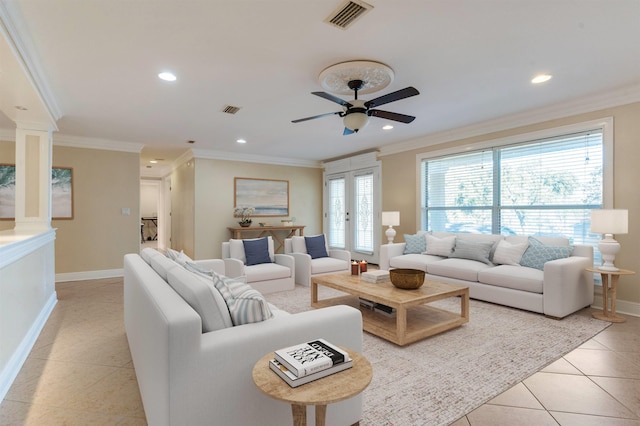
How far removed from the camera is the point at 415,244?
5.34 metres

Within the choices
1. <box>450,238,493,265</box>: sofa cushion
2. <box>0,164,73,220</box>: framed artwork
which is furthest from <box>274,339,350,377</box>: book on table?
<box>0,164,73,220</box>: framed artwork

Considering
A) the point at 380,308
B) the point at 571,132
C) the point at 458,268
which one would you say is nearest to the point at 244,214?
the point at 380,308

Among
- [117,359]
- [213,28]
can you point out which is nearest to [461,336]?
[117,359]

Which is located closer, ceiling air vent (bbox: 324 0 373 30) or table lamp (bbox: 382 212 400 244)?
ceiling air vent (bbox: 324 0 373 30)

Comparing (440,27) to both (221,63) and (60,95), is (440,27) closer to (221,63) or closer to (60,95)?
(221,63)

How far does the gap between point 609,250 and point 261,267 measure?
13.4 ft

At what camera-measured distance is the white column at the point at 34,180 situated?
391cm

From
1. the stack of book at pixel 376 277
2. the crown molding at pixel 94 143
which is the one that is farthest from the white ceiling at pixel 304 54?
the stack of book at pixel 376 277

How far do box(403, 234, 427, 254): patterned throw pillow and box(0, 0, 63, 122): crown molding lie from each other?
5.06m

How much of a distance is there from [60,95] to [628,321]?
21.5 feet

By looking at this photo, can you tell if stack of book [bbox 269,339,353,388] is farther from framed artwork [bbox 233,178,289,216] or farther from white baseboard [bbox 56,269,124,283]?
framed artwork [bbox 233,178,289,216]

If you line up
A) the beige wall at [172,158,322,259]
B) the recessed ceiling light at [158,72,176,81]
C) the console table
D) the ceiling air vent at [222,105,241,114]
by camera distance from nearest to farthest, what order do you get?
1. the recessed ceiling light at [158,72,176,81]
2. the ceiling air vent at [222,105,241,114]
3. the beige wall at [172,158,322,259]
4. the console table

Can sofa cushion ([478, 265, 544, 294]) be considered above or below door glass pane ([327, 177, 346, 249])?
below

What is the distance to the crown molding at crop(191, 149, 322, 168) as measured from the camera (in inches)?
259
